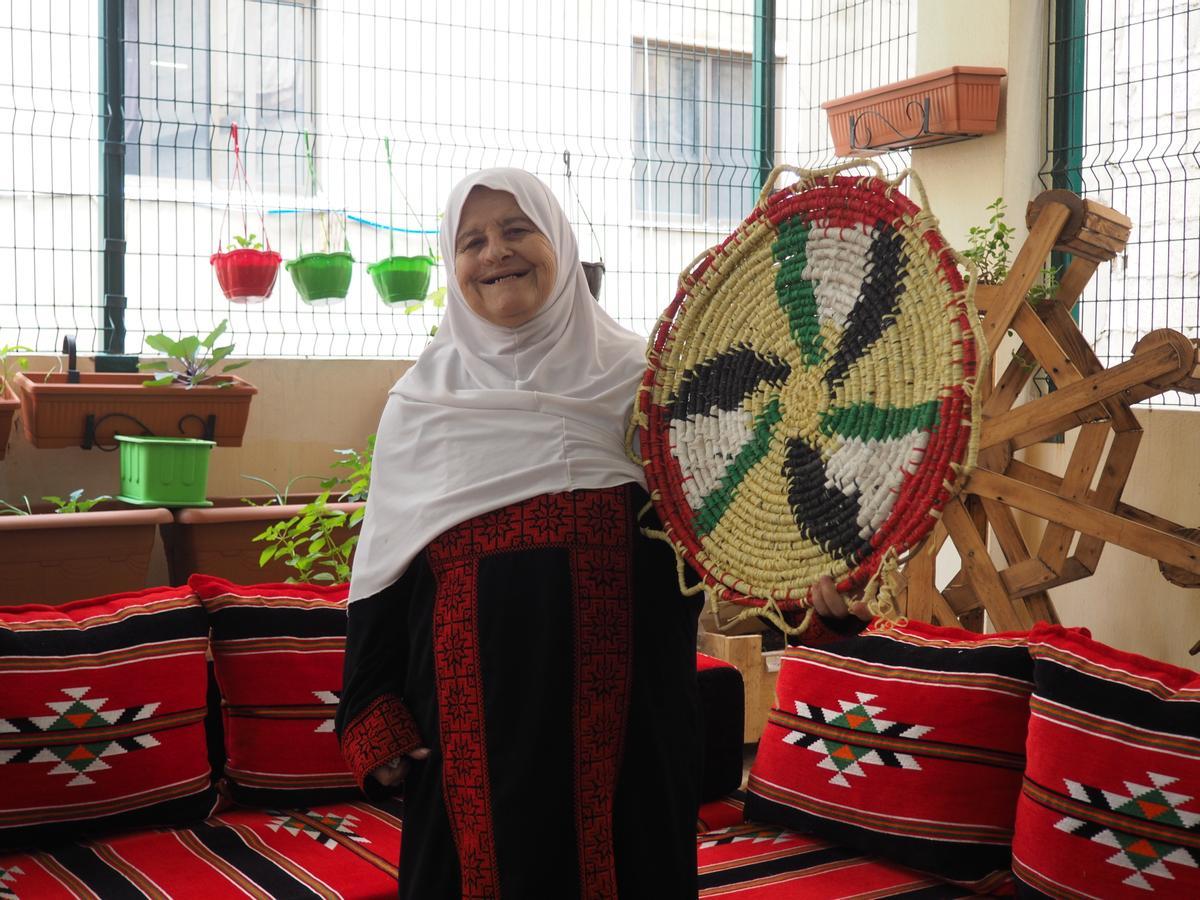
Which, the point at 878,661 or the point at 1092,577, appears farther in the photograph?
the point at 1092,577

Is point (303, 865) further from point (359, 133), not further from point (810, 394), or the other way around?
point (359, 133)

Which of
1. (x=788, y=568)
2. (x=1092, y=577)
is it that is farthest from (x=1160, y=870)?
(x=1092, y=577)

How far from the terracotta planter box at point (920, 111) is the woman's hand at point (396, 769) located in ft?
Answer: 8.65

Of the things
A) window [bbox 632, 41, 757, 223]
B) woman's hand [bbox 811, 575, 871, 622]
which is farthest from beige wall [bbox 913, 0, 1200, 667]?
woman's hand [bbox 811, 575, 871, 622]

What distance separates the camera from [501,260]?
1519 millimetres

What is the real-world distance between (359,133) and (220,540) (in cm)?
143

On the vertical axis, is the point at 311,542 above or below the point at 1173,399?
below

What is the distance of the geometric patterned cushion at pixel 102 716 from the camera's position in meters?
2.04

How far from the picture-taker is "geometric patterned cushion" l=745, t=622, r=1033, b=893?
6.53 feet

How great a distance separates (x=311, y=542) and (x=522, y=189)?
5.82 feet

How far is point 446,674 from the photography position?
4.83 ft

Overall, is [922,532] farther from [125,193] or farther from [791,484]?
[125,193]

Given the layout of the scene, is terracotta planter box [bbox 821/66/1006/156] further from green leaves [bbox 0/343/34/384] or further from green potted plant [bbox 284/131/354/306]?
green leaves [bbox 0/343/34/384]

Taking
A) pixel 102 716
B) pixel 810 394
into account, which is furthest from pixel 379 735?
pixel 102 716
